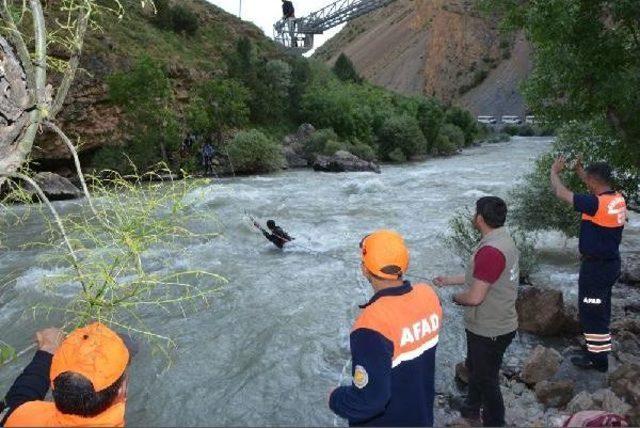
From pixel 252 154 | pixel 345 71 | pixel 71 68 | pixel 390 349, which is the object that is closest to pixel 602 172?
pixel 390 349

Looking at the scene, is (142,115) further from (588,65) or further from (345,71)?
(345,71)

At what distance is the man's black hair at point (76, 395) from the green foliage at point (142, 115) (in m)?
24.3

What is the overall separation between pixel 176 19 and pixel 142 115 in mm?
15747

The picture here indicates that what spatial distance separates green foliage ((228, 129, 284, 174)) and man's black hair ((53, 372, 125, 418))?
26574 mm

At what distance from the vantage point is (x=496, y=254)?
4.07 metres

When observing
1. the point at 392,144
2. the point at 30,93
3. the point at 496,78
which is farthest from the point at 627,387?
the point at 496,78

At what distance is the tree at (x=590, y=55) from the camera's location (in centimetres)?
639

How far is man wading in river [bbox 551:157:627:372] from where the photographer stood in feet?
17.3

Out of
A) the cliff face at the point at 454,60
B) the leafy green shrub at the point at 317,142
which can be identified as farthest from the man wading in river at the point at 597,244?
the cliff face at the point at 454,60

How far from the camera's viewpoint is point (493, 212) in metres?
4.18

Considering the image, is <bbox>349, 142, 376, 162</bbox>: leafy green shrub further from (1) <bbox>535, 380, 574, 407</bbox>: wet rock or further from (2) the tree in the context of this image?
(1) <bbox>535, 380, 574, 407</bbox>: wet rock

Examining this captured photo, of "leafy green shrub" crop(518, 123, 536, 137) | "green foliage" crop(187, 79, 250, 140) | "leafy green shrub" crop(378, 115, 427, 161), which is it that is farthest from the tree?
"leafy green shrub" crop(518, 123, 536, 137)

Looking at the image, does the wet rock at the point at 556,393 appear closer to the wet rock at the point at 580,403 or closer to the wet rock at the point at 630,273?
the wet rock at the point at 580,403

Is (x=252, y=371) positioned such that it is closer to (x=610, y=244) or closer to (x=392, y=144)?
(x=610, y=244)
